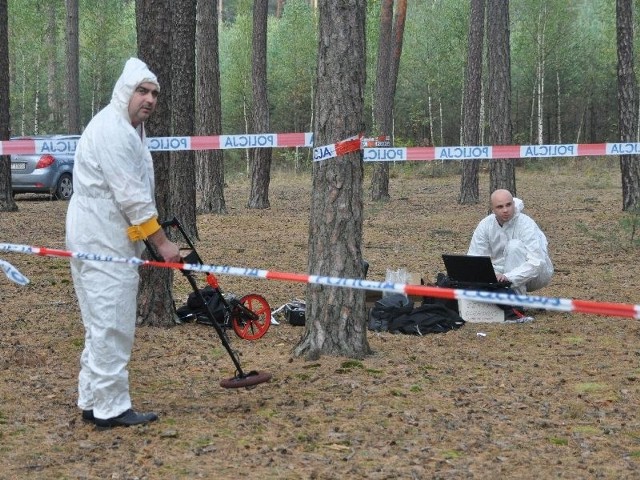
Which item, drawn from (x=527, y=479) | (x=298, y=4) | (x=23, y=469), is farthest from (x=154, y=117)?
(x=298, y=4)

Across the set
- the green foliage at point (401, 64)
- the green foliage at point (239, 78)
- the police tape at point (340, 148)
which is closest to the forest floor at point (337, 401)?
the police tape at point (340, 148)

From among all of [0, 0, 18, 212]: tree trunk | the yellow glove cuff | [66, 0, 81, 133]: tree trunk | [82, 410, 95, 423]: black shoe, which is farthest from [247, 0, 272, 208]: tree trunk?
the yellow glove cuff

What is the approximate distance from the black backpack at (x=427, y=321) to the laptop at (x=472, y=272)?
36 centimetres

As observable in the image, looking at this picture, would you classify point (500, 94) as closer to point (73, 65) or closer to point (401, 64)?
point (73, 65)

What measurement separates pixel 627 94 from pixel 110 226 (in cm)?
1421

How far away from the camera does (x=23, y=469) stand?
16.1 feet

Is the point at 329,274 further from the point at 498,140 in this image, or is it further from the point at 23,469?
the point at 498,140

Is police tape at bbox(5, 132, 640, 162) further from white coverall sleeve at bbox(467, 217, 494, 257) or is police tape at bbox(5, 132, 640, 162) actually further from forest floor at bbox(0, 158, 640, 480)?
white coverall sleeve at bbox(467, 217, 494, 257)

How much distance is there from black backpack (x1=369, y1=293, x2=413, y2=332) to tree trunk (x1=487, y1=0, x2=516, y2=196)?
793cm

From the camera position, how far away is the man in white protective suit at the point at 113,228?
538 cm

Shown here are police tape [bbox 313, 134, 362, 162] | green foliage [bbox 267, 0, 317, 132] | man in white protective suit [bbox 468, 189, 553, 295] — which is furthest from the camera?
green foliage [bbox 267, 0, 317, 132]

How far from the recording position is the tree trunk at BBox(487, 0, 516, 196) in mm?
16438

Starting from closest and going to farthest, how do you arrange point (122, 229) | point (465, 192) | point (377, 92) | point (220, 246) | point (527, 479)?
point (527, 479) < point (122, 229) < point (220, 246) < point (465, 192) < point (377, 92)

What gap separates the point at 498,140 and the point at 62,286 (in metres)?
8.88
